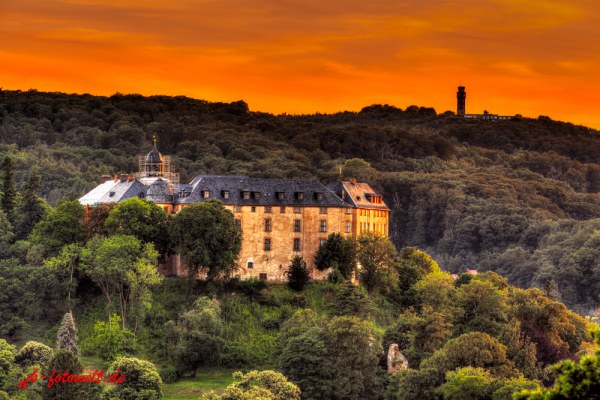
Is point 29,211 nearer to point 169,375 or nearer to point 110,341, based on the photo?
point 110,341

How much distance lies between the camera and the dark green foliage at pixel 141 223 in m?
76.7

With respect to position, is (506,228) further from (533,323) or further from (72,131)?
(72,131)

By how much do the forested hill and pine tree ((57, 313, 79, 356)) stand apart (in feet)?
155

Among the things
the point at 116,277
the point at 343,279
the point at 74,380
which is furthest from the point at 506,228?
the point at 74,380

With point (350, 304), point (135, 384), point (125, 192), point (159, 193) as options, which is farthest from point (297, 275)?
point (135, 384)

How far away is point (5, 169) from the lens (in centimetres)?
9319

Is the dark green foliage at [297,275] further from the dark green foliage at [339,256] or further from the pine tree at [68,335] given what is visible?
the pine tree at [68,335]

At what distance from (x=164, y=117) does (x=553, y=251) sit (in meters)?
104

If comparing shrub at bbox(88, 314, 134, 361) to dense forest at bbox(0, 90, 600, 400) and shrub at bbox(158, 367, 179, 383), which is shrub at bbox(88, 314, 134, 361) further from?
shrub at bbox(158, 367, 179, 383)

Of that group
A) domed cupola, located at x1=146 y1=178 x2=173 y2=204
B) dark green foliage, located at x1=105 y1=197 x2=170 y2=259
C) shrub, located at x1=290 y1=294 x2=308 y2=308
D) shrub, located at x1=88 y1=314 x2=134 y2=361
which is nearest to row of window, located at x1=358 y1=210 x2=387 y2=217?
shrub, located at x1=290 y1=294 x2=308 y2=308

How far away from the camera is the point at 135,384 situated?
58.8 m

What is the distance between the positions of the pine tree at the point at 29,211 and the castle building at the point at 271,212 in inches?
370

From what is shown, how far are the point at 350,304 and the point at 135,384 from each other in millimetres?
24038

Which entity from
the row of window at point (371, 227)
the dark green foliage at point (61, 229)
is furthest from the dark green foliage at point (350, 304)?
the dark green foliage at point (61, 229)
